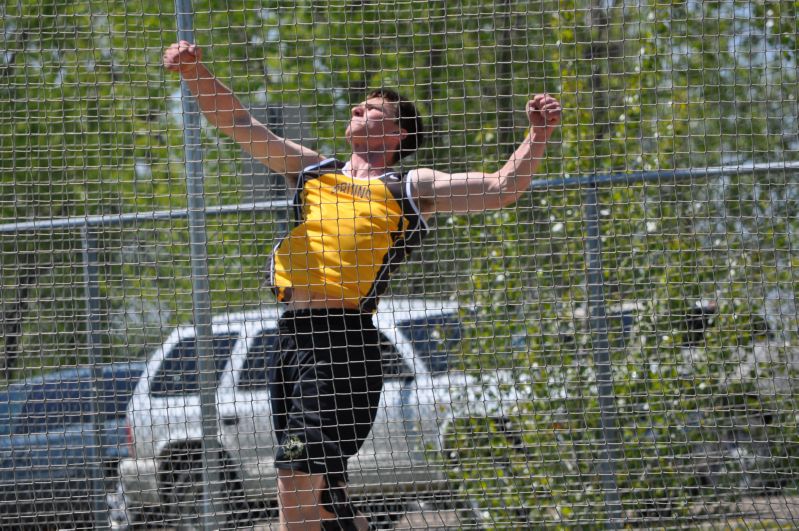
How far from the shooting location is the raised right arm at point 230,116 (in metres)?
3.14

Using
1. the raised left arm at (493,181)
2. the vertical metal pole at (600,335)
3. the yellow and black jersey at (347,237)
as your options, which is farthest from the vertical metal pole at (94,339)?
the vertical metal pole at (600,335)

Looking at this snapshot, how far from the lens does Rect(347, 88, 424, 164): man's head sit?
331 centimetres

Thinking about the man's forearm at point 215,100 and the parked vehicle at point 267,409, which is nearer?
the man's forearm at point 215,100

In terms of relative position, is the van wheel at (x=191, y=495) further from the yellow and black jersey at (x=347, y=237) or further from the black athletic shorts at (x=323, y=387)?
the yellow and black jersey at (x=347, y=237)

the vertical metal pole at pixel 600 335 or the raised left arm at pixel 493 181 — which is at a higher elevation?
the raised left arm at pixel 493 181

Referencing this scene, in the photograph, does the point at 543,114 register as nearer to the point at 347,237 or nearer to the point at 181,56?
the point at 347,237

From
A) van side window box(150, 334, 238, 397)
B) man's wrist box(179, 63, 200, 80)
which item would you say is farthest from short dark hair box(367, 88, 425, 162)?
van side window box(150, 334, 238, 397)

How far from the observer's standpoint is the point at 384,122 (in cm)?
333

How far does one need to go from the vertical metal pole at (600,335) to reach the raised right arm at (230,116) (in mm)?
1197

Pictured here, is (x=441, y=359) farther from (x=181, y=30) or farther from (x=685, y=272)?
(x=181, y=30)

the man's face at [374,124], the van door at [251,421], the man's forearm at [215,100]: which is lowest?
the van door at [251,421]

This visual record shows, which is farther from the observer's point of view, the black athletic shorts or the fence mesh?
the fence mesh

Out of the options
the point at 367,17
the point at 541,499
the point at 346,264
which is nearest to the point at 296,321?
the point at 346,264

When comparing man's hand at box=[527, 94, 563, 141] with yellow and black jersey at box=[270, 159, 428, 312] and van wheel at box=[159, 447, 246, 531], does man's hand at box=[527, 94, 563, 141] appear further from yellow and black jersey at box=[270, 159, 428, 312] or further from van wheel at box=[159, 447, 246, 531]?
van wheel at box=[159, 447, 246, 531]
